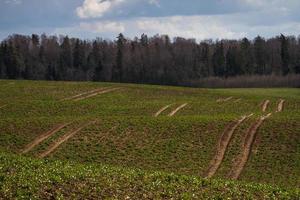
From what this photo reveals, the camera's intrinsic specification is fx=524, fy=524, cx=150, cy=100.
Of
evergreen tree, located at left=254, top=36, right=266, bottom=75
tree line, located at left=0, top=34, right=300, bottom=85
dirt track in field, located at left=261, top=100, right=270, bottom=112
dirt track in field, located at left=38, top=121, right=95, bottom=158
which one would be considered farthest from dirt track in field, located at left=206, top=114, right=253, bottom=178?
evergreen tree, located at left=254, top=36, right=266, bottom=75

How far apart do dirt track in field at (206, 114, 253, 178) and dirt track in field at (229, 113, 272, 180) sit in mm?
1125

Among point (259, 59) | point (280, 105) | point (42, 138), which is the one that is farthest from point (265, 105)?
point (259, 59)

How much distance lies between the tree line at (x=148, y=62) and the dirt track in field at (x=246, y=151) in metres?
105

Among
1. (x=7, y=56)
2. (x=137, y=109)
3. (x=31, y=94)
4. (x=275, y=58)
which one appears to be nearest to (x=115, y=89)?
(x=31, y=94)

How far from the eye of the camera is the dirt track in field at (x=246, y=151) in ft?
108

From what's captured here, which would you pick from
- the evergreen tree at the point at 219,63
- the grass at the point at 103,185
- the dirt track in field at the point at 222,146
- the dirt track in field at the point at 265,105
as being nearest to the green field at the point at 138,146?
the grass at the point at 103,185

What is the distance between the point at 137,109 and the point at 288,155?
798 inches

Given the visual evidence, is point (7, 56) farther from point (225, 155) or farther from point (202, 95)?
point (225, 155)

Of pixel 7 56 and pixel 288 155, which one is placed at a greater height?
pixel 7 56

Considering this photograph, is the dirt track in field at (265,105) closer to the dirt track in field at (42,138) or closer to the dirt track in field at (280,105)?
the dirt track in field at (280,105)

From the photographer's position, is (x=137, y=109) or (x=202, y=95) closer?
(x=137, y=109)

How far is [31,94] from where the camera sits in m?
62.1

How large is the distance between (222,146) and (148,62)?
13231 cm

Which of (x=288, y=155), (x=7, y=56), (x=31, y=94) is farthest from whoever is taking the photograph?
(x=7, y=56)
